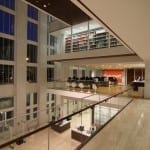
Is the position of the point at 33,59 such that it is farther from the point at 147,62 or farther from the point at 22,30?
the point at 147,62

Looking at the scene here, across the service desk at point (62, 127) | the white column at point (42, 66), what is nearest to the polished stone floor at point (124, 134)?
the service desk at point (62, 127)

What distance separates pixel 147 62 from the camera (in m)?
9.45

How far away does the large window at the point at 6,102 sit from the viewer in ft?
36.2

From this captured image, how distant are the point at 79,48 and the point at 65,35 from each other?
4.12 meters

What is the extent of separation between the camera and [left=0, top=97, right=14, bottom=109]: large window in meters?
11.0

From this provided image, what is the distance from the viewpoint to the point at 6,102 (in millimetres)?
11281

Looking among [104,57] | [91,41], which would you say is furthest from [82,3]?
[91,41]

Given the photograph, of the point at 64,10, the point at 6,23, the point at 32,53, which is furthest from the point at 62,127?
the point at 6,23

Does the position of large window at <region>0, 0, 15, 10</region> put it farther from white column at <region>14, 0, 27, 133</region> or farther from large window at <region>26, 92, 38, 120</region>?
large window at <region>26, 92, 38, 120</region>

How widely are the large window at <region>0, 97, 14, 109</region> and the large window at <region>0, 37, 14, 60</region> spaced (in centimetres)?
286

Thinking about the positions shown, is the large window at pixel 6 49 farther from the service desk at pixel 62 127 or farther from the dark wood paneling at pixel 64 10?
the service desk at pixel 62 127

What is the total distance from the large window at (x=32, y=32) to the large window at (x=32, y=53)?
0.64 m

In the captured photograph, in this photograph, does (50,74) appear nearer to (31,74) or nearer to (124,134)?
(31,74)

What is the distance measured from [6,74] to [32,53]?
305cm
